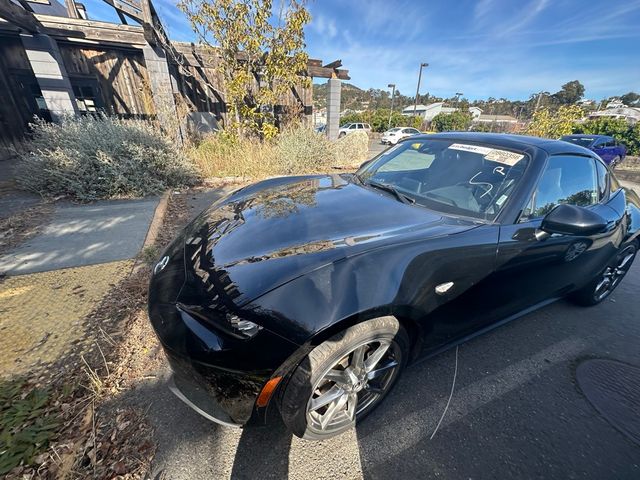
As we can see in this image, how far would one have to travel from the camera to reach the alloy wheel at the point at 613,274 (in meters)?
2.76

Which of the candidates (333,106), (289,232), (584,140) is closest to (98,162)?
(289,232)

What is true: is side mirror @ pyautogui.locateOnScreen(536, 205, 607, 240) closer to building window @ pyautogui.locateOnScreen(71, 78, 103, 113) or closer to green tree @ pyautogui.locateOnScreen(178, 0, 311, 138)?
green tree @ pyautogui.locateOnScreen(178, 0, 311, 138)

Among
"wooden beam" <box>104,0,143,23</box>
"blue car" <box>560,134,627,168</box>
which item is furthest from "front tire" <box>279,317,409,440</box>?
"blue car" <box>560,134,627,168</box>

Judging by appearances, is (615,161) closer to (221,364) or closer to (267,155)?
(267,155)

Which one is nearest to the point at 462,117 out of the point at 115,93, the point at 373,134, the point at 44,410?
the point at 373,134

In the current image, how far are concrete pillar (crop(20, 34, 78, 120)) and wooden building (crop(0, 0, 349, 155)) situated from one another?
2 cm

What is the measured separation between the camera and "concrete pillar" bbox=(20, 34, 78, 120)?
253 inches

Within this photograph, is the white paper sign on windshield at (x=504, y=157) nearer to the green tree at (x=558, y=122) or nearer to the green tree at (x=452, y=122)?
the green tree at (x=558, y=122)

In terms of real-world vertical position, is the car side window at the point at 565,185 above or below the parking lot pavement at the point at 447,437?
above

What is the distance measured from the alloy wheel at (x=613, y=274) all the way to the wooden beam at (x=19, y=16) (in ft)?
32.6

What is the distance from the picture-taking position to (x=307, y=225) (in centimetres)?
173

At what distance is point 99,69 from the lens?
26.7 ft

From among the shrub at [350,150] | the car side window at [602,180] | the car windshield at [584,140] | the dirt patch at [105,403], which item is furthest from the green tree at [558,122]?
the dirt patch at [105,403]

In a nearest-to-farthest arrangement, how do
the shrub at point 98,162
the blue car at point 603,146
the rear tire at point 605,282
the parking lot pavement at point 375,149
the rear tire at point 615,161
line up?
1. the rear tire at point 605,282
2. the shrub at point 98,162
3. the blue car at point 603,146
4. the rear tire at point 615,161
5. the parking lot pavement at point 375,149
